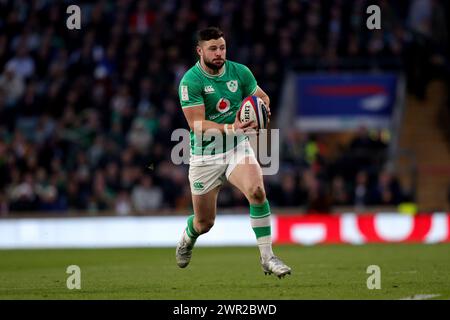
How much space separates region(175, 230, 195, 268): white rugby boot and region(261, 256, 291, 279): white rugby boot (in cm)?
147

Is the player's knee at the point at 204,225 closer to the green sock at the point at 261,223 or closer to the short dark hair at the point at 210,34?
the green sock at the point at 261,223

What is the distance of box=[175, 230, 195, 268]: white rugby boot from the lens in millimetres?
11516

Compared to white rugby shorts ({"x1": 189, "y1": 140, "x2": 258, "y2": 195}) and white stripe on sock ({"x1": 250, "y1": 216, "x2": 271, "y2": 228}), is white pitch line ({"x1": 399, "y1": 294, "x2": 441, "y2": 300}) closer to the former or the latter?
white stripe on sock ({"x1": 250, "y1": 216, "x2": 271, "y2": 228})

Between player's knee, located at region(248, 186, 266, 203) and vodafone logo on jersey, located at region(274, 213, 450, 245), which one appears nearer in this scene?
player's knee, located at region(248, 186, 266, 203)

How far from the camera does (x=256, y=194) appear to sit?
1036cm

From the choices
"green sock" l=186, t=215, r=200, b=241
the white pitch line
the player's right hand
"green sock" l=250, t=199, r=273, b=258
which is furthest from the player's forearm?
the white pitch line

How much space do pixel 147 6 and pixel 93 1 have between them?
178cm

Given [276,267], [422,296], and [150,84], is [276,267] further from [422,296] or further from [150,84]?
[150,84]

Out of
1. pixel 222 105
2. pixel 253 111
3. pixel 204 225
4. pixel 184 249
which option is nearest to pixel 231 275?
pixel 184 249

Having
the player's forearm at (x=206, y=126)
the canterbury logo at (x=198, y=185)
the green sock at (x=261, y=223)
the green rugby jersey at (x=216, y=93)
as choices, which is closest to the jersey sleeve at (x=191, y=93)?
the green rugby jersey at (x=216, y=93)
